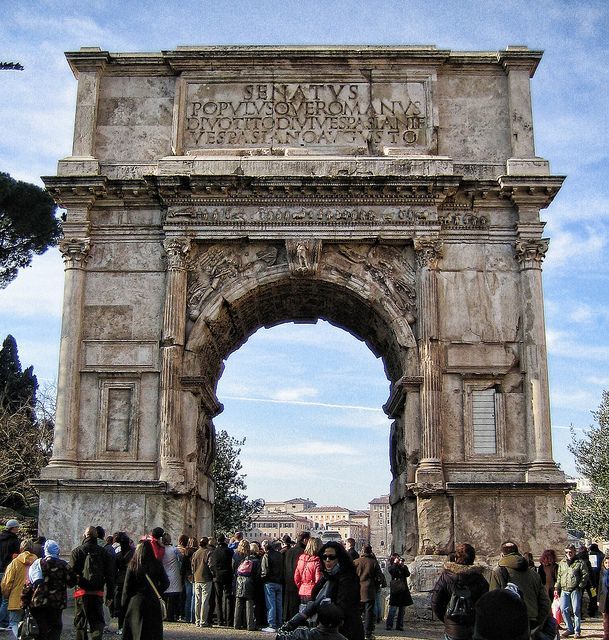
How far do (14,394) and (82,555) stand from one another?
27.6m

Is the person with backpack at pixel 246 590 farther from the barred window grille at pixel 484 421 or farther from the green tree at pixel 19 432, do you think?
the green tree at pixel 19 432

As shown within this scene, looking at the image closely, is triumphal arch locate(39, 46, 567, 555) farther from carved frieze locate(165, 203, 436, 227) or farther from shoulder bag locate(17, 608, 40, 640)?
shoulder bag locate(17, 608, 40, 640)

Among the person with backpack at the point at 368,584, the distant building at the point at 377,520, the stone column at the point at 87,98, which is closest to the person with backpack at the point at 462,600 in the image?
the person with backpack at the point at 368,584

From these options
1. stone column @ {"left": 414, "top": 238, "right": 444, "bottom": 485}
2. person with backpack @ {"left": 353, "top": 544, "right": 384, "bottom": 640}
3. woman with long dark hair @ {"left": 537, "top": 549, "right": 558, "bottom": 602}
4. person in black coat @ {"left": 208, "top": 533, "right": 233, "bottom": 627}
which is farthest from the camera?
stone column @ {"left": 414, "top": 238, "right": 444, "bottom": 485}

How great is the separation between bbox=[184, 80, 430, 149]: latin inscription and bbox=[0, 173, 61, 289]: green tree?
1210cm

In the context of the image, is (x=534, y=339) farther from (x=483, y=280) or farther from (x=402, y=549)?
(x=402, y=549)

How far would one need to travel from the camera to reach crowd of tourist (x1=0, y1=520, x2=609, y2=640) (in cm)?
758

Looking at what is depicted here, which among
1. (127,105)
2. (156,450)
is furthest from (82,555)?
(127,105)

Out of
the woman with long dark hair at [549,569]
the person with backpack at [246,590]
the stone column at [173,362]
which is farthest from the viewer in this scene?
the stone column at [173,362]

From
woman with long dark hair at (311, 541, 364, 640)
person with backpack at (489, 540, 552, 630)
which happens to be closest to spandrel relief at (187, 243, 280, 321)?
person with backpack at (489, 540, 552, 630)

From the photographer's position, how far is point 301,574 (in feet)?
38.2

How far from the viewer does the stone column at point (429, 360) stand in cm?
1831

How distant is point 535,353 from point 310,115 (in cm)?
680

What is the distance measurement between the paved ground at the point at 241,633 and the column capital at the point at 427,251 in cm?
699
